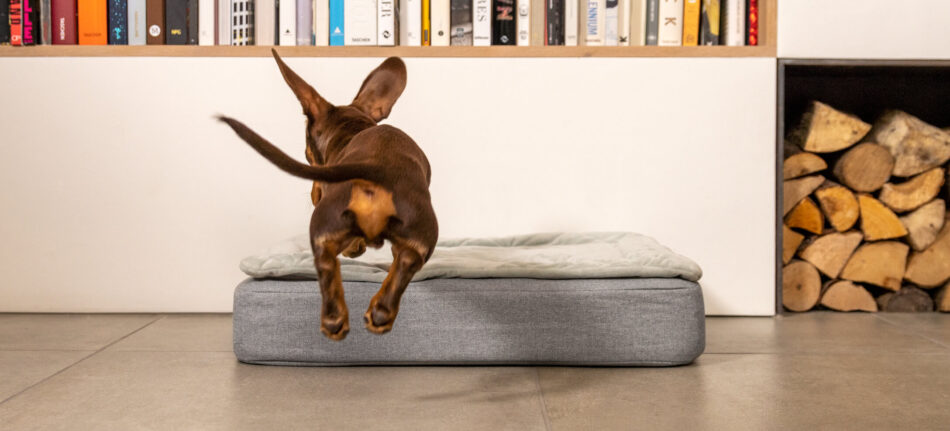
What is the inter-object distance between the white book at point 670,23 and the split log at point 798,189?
0.50 metres

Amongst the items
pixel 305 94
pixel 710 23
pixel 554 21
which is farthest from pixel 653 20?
pixel 305 94

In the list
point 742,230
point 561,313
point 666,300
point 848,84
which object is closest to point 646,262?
point 666,300

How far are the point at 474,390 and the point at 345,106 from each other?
0.55 m

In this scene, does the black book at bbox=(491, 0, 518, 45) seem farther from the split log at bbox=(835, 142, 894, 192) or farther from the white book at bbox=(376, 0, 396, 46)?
the split log at bbox=(835, 142, 894, 192)

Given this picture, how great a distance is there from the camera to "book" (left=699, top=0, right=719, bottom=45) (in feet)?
7.11

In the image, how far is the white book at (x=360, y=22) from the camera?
2160 mm

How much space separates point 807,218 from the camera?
2186 millimetres

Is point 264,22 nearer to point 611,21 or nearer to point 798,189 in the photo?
point 611,21

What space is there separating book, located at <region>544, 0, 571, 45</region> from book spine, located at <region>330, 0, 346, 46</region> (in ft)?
1.81

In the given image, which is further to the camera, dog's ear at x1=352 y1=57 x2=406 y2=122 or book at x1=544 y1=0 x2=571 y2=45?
book at x1=544 y1=0 x2=571 y2=45

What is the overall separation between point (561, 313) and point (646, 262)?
22 cm

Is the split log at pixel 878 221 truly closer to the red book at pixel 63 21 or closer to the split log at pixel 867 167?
the split log at pixel 867 167

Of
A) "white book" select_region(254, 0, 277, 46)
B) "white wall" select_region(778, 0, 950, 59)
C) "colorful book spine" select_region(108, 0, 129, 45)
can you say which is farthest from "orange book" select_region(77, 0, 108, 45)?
"white wall" select_region(778, 0, 950, 59)

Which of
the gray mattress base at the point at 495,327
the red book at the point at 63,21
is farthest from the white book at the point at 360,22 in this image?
the gray mattress base at the point at 495,327
